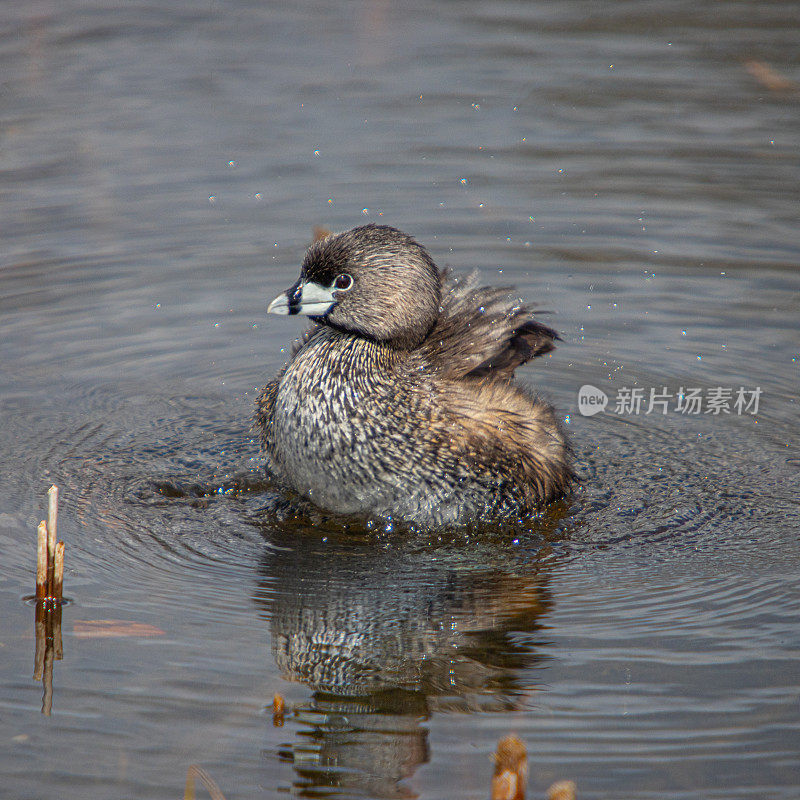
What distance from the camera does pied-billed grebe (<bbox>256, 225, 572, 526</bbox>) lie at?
6371 millimetres

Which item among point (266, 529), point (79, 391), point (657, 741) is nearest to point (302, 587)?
point (266, 529)

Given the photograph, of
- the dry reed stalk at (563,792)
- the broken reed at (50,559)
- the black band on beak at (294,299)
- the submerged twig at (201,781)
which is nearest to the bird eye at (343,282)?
the black band on beak at (294,299)

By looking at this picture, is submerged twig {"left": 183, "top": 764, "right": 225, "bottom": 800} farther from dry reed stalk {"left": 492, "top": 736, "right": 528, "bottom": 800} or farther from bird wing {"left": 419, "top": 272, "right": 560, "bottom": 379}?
bird wing {"left": 419, "top": 272, "right": 560, "bottom": 379}

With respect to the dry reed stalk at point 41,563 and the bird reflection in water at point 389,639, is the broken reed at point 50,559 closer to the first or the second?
the dry reed stalk at point 41,563

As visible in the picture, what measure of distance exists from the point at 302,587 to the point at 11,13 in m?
9.72

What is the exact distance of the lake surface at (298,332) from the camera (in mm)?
4805

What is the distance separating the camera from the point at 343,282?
640cm

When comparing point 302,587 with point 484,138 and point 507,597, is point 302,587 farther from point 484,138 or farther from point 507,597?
point 484,138

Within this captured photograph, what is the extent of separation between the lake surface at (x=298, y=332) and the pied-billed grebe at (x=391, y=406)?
231 millimetres

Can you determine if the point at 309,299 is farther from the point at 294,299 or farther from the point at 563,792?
the point at 563,792

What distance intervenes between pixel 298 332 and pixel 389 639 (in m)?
4.06

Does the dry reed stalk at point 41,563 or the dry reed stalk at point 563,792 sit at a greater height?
the dry reed stalk at point 41,563

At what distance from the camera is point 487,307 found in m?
6.91

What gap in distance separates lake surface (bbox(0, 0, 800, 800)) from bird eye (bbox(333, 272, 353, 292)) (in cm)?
127
